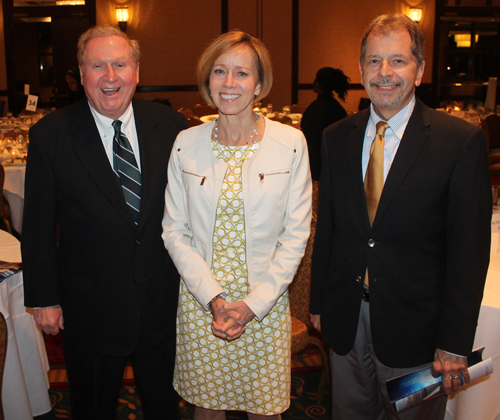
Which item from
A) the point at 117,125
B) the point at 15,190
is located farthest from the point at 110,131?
the point at 15,190

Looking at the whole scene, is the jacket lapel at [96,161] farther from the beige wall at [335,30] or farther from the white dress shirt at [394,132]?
the beige wall at [335,30]

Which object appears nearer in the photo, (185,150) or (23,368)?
(185,150)

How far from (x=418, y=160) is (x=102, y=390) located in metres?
1.54

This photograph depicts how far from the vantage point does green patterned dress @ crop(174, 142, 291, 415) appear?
192 centimetres

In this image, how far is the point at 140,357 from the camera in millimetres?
2105

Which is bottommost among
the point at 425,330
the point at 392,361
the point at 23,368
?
the point at 23,368

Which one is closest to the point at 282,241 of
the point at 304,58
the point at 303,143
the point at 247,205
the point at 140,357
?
the point at 247,205

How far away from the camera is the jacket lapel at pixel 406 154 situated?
169cm

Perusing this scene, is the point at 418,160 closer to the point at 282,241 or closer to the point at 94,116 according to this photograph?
the point at 282,241

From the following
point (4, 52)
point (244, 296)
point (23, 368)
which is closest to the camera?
point (244, 296)

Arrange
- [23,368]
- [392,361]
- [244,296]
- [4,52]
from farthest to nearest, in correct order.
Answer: [4,52] < [23,368] < [244,296] < [392,361]

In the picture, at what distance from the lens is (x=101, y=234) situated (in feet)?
6.39

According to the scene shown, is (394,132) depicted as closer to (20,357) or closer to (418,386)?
(418,386)

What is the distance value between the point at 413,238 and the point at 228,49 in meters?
0.94
